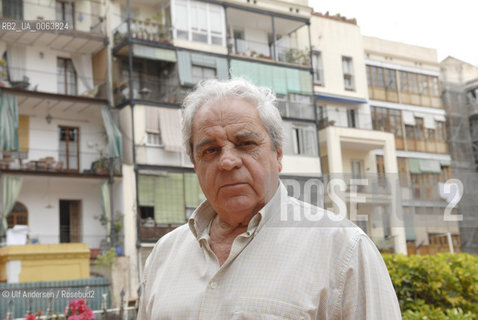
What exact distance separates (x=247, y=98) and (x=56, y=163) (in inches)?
777

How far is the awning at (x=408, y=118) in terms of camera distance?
32531 millimetres

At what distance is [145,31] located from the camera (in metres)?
23.3

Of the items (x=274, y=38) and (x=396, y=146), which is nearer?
(x=274, y=38)

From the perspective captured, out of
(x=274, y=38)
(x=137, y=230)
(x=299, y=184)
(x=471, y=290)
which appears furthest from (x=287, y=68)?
(x=299, y=184)

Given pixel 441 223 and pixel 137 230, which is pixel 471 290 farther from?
pixel 137 230

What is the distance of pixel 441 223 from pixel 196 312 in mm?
1115

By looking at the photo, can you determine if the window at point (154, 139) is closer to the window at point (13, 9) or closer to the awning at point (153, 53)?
the awning at point (153, 53)

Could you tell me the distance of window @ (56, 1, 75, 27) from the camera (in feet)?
75.6

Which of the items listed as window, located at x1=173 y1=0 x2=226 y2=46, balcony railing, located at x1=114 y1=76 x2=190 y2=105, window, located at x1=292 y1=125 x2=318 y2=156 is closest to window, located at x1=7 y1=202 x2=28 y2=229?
balcony railing, located at x1=114 y1=76 x2=190 y2=105

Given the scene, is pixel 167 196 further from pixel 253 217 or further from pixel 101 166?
pixel 253 217

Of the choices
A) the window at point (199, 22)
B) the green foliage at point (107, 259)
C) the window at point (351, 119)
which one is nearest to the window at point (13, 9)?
the window at point (199, 22)

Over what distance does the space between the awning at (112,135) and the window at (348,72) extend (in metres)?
12.7

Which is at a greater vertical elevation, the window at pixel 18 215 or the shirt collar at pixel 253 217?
the window at pixel 18 215

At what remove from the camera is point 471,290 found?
7.00 meters
